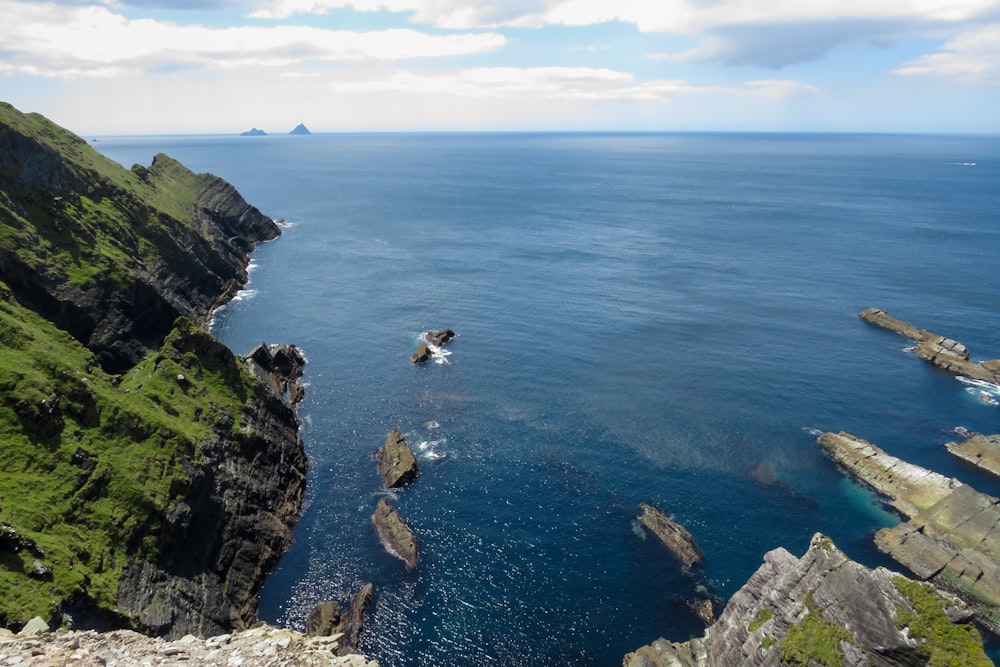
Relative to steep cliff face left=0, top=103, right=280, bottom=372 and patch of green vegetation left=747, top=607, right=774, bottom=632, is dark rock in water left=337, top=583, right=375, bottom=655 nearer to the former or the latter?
patch of green vegetation left=747, top=607, right=774, bottom=632

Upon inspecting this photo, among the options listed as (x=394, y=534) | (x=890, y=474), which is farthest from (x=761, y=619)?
(x=890, y=474)

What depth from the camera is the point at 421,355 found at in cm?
11019

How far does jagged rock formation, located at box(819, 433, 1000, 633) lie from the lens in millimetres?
61469

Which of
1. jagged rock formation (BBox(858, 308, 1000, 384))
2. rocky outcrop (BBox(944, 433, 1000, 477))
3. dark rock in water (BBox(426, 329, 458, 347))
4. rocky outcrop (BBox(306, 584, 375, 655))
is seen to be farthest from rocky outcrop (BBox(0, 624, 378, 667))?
jagged rock formation (BBox(858, 308, 1000, 384))

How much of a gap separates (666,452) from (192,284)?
108355 mm

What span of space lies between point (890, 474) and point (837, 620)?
152 ft

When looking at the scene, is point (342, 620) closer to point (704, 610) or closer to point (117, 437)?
point (117, 437)

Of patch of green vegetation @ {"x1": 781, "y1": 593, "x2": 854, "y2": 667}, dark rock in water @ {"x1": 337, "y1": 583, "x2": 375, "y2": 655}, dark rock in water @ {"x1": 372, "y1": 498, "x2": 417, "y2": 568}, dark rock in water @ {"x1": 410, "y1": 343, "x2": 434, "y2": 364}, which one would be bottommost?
dark rock in water @ {"x1": 337, "y1": 583, "x2": 375, "y2": 655}

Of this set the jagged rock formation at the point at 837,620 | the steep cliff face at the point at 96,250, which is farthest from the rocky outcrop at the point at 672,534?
the steep cliff face at the point at 96,250

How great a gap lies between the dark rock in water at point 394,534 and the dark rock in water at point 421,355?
4090 cm

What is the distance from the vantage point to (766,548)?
66.2 meters

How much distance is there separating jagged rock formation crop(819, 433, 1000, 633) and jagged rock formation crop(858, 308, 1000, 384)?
42.0m

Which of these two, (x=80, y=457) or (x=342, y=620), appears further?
(x=342, y=620)

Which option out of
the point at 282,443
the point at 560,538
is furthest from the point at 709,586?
the point at 282,443
